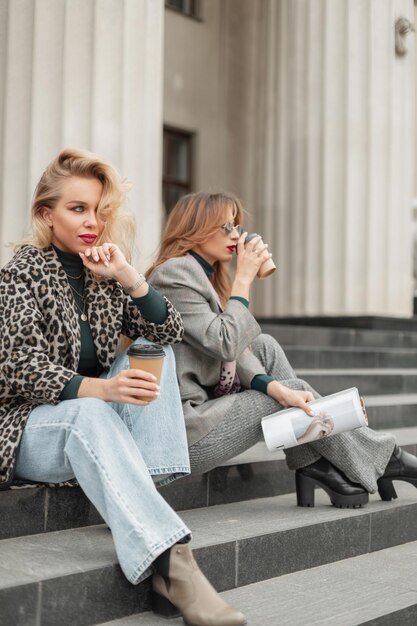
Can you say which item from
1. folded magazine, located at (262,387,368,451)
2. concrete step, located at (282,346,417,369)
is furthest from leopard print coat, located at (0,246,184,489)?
concrete step, located at (282,346,417,369)

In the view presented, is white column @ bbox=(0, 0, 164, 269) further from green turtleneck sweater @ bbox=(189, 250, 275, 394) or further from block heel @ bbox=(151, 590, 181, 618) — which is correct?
block heel @ bbox=(151, 590, 181, 618)

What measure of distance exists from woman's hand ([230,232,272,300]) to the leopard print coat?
345 mm

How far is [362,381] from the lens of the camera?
19.4ft

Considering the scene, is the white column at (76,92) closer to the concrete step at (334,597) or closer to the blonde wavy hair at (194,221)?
the blonde wavy hair at (194,221)

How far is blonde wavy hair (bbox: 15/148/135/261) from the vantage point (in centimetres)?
286

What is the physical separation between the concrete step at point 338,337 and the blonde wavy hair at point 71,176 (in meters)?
4.07

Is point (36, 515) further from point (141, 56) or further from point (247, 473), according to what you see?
point (141, 56)

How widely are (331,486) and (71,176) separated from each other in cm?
171

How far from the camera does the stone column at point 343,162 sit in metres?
8.67

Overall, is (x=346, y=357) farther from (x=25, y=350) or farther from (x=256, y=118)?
(x=25, y=350)

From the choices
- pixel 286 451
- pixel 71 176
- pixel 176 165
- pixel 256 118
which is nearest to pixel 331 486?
pixel 286 451

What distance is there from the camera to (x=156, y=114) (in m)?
5.79

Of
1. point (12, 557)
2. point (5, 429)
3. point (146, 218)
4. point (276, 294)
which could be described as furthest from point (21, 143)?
point (276, 294)

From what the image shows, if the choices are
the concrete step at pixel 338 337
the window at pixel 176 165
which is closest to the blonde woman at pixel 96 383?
the concrete step at pixel 338 337
